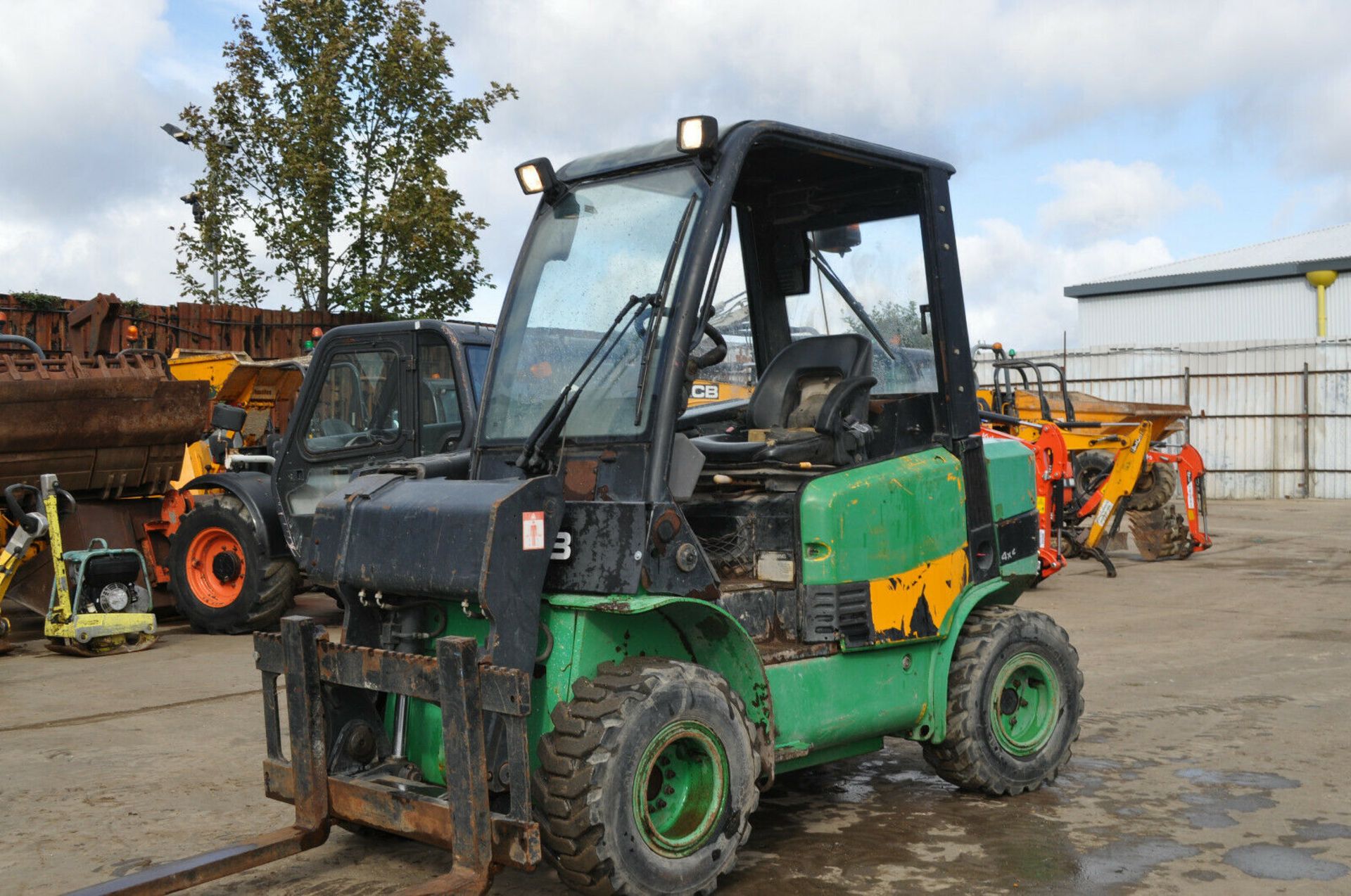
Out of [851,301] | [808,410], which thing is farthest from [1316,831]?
[851,301]

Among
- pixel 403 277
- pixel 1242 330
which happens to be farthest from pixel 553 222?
pixel 1242 330

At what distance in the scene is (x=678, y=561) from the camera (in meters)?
4.15

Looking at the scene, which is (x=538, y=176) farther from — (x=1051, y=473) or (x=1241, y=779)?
(x=1051, y=473)

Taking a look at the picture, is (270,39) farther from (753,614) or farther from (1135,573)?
(753,614)

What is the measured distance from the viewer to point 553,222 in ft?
16.0

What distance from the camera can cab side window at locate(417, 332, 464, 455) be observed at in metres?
8.98

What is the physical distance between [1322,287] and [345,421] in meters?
28.2

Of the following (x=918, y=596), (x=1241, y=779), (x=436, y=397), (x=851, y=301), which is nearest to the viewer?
(x=918, y=596)

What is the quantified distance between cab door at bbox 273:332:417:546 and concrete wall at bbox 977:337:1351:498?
57.1 feet

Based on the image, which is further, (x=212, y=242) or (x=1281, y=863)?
(x=212, y=242)

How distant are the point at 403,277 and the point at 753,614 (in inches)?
564

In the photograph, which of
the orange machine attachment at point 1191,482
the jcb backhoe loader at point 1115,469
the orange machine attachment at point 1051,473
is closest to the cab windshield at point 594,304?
the orange machine attachment at point 1051,473

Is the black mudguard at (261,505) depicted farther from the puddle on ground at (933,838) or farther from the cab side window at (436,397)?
the puddle on ground at (933,838)

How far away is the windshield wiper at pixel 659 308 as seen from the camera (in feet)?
14.0
